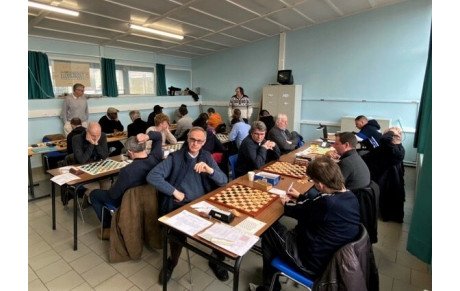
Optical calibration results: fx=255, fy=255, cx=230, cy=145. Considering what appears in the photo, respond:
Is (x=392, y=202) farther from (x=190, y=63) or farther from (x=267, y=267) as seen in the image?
(x=190, y=63)

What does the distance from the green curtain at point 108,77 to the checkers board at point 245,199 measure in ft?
19.4

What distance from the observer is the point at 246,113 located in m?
7.79

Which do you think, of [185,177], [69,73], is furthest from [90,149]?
[69,73]

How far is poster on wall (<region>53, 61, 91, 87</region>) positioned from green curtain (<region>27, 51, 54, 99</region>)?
281mm

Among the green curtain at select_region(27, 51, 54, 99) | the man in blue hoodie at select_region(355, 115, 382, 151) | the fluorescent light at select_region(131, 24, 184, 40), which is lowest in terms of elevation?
the man in blue hoodie at select_region(355, 115, 382, 151)

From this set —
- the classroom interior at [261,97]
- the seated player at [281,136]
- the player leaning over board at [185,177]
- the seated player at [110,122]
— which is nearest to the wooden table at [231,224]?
the player leaning over board at [185,177]

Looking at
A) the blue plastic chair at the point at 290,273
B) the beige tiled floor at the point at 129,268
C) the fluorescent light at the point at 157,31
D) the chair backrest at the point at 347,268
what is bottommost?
the beige tiled floor at the point at 129,268

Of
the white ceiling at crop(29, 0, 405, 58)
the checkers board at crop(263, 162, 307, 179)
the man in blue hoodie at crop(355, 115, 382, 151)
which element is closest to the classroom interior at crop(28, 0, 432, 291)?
the white ceiling at crop(29, 0, 405, 58)

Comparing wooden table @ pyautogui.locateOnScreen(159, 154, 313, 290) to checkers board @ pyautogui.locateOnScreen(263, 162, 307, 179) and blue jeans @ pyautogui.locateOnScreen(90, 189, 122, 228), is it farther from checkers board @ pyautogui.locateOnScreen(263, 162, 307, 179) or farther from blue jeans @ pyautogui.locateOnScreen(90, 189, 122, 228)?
blue jeans @ pyautogui.locateOnScreen(90, 189, 122, 228)

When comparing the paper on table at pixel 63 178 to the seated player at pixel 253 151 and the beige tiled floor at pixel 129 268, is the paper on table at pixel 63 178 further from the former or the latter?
the seated player at pixel 253 151

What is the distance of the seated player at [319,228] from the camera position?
5.22ft

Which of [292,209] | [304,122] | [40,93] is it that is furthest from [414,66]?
[40,93]

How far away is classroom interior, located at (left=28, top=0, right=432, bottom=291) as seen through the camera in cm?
243

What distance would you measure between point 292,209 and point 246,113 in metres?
6.11
